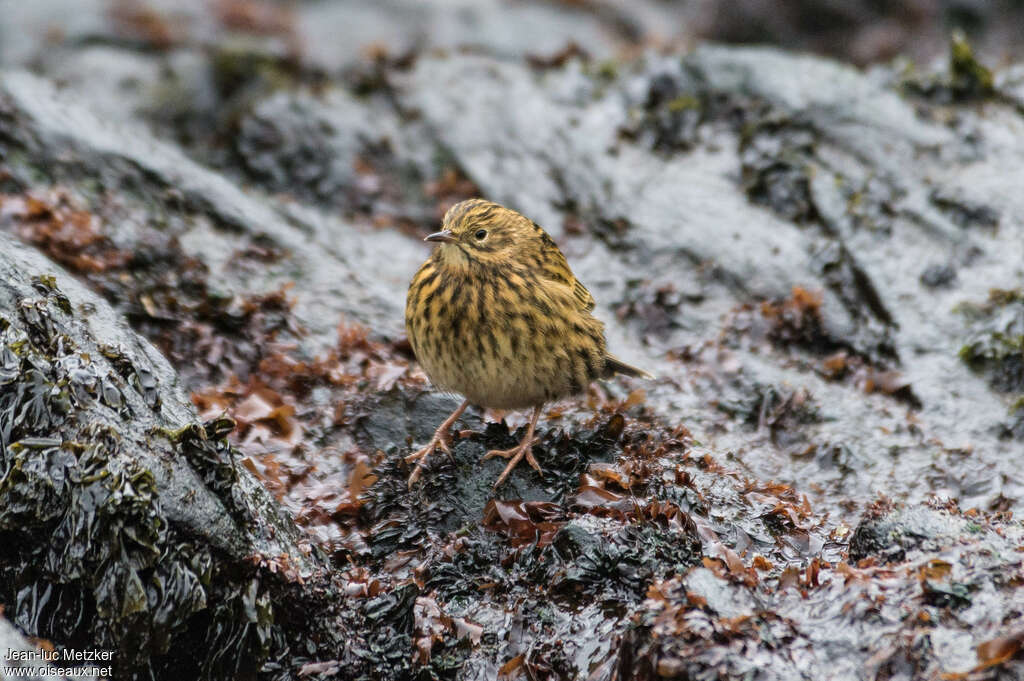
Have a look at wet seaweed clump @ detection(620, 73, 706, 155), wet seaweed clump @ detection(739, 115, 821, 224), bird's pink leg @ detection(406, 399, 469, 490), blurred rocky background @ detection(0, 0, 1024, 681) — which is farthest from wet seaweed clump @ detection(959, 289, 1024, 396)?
bird's pink leg @ detection(406, 399, 469, 490)

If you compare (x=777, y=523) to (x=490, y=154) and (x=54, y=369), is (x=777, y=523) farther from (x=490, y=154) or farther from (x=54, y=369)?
(x=490, y=154)

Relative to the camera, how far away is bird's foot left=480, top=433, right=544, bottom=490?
6.36m

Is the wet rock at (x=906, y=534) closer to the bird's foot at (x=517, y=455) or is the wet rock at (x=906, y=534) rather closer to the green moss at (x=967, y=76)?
the bird's foot at (x=517, y=455)

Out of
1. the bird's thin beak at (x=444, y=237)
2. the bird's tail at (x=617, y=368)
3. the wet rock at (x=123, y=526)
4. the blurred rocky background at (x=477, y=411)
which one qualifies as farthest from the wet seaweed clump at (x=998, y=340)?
the wet rock at (x=123, y=526)

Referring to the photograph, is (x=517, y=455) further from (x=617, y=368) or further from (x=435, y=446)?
(x=617, y=368)

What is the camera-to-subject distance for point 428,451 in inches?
256

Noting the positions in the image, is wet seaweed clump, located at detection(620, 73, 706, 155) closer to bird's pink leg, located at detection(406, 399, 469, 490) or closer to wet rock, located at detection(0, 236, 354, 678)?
bird's pink leg, located at detection(406, 399, 469, 490)

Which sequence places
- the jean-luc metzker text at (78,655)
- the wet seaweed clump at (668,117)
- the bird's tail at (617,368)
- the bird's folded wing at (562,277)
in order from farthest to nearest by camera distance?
the wet seaweed clump at (668,117)
the bird's tail at (617,368)
the bird's folded wing at (562,277)
the jean-luc metzker text at (78,655)

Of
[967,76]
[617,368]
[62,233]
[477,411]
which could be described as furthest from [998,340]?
[62,233]

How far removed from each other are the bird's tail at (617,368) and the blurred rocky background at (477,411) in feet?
1.25

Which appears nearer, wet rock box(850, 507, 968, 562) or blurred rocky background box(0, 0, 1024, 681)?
blurred rocky background box(0, 0, 1024, 681)

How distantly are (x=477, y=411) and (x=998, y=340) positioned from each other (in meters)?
4.53

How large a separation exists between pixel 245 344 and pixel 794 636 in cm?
510

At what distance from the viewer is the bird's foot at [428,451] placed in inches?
251
